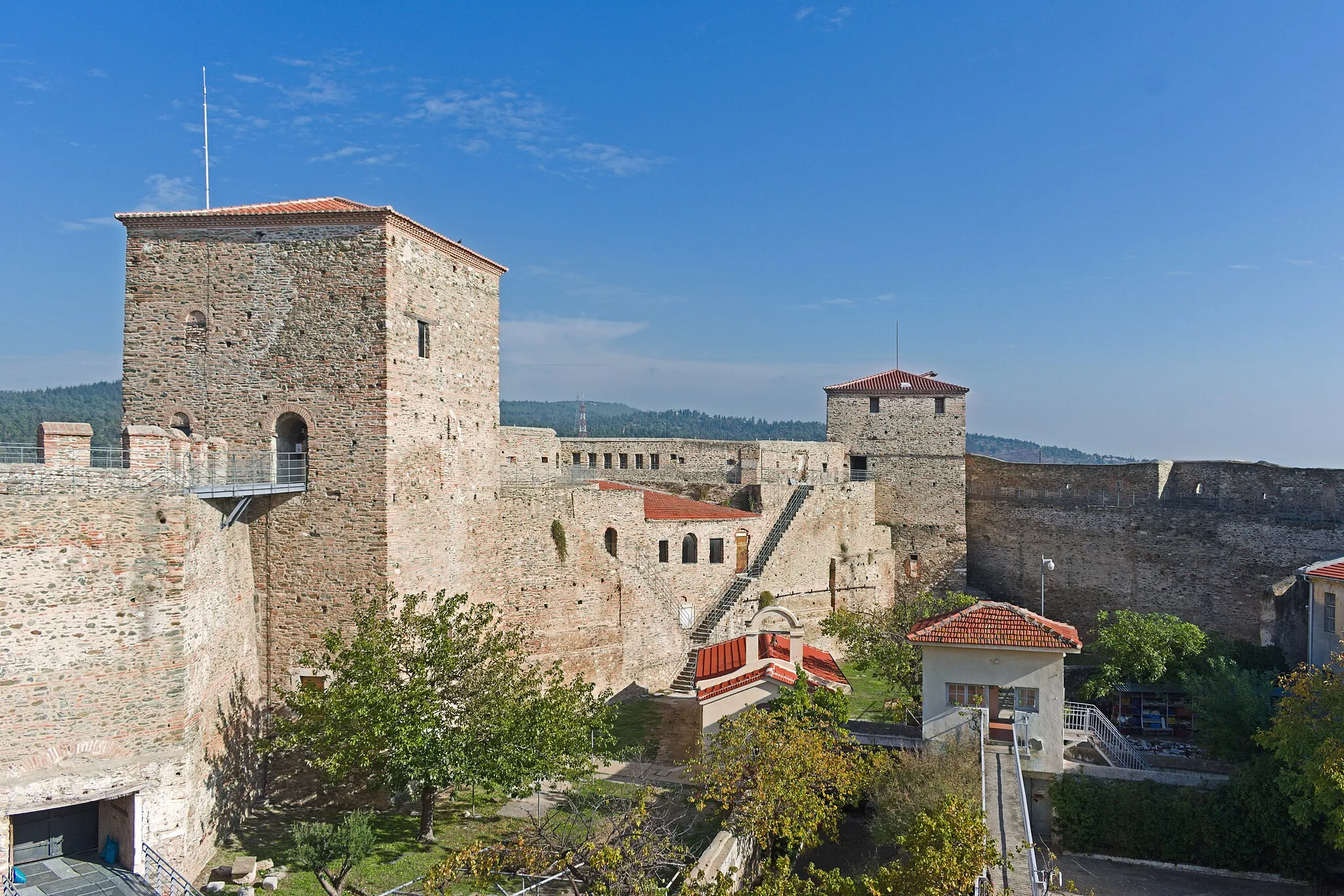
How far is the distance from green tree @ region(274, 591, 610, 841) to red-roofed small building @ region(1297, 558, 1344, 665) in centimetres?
1586

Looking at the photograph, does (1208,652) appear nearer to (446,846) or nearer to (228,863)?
(446,846)

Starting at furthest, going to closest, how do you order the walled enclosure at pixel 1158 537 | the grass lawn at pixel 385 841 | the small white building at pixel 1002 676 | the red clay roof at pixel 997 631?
the walled enclosure at pixel 1158 537
the small white building at pixel 1002 676
the red clay roof at pixel 997 631
the grass lawn at pixel 385 841

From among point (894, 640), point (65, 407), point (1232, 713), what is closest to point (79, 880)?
point (894, 640)

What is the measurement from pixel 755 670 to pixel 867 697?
7.09m

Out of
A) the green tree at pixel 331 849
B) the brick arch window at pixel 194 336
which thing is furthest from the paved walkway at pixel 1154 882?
the brick arch window at pixel 194 336

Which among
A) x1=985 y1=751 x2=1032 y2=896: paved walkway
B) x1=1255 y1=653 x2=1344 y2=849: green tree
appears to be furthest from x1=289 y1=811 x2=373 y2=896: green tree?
x1=1255 y1=653 x2=1344 y2=849: green tree

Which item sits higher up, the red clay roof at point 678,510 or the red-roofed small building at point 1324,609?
the red clay roof at point 678,510

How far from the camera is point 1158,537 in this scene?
1187 inches

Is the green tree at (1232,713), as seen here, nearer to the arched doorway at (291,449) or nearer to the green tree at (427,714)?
the green tree at (427,714)

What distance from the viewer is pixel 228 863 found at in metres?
15.3

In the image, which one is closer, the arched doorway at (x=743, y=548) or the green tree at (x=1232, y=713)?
the green tree at (x=1232, y=713)

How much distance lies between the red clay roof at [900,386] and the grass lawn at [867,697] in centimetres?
1075

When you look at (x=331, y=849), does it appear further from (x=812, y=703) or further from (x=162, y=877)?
(x=812, y=703)

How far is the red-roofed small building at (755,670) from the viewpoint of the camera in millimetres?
19797
